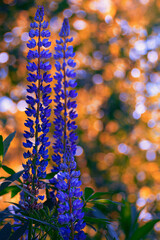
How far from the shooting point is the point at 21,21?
2693 mm

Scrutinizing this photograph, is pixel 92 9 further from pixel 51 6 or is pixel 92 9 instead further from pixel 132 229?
pixel 132 229

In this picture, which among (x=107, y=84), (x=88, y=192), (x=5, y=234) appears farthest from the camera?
(x=107, y=84)

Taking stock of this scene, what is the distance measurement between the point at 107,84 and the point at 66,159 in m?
2.82

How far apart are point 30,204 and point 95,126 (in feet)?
8.40

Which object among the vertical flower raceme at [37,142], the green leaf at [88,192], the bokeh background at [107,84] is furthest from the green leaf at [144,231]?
the bokeh background at [107,84]

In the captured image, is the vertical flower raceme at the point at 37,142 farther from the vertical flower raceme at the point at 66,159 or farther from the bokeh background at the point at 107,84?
the bokeh background at the point at 107,84

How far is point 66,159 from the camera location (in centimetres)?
34

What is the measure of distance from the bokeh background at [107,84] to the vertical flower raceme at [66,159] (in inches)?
76.3

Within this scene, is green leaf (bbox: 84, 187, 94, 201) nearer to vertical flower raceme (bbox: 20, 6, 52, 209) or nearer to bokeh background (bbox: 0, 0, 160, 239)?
vertical flower raceme (bbox: 20, 6, 52, 209)

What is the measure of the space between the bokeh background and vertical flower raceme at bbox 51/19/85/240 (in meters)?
1.94

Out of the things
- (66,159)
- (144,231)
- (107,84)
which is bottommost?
(144,231)

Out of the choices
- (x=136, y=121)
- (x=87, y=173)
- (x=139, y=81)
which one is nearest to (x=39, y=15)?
(x=87, y=173)

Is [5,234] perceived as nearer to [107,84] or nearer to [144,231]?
[144,231]

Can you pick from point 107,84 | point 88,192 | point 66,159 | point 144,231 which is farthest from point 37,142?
point 107,84
